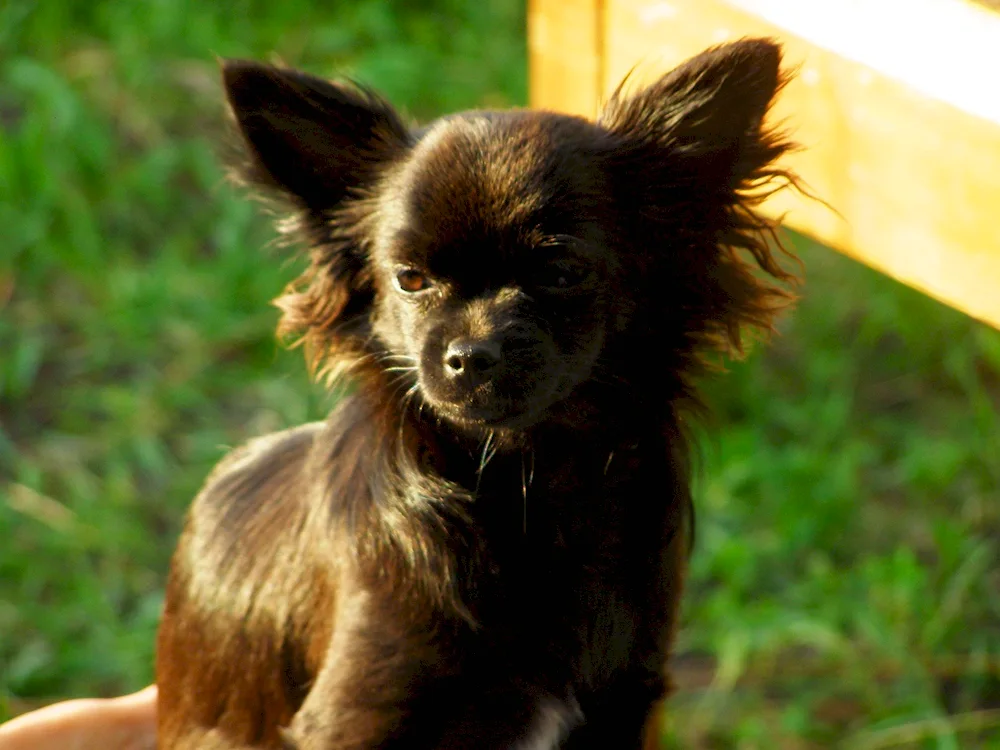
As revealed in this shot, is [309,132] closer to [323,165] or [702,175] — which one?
[323,165]

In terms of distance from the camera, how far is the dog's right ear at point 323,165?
10.3 feet

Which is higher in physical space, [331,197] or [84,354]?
[331,197]

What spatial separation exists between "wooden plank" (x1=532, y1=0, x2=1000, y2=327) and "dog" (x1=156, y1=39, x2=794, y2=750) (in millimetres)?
385

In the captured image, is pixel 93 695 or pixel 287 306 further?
pixel 93 695

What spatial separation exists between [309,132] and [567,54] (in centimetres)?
180

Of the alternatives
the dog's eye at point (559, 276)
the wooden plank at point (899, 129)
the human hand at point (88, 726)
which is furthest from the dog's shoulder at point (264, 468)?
the wooden plank at point (899, 129)

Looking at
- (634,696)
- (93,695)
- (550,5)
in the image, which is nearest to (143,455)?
(93,695)

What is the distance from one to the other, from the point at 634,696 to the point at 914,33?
1806 mm

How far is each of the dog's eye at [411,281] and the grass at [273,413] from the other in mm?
1659

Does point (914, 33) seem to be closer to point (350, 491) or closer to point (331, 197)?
point (331, 197)

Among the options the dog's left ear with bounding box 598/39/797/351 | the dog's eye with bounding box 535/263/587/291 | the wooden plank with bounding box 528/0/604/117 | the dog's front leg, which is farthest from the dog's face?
the wooden plank with bounding box 528/0/604/117

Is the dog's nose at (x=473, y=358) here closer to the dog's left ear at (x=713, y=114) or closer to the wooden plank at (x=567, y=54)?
the dog's left ear at (x=713, y=114)

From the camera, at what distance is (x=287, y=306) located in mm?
3414

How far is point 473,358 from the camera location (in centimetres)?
279
